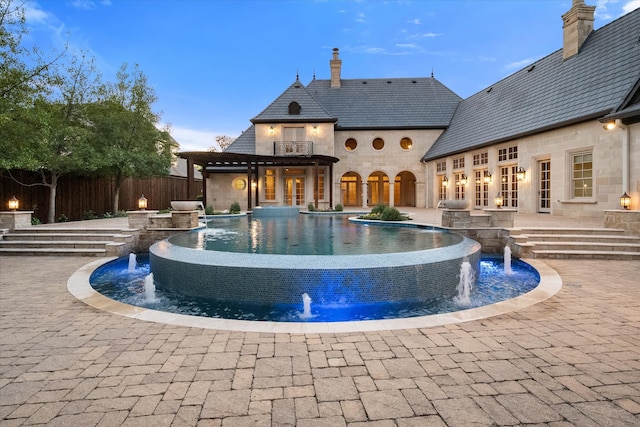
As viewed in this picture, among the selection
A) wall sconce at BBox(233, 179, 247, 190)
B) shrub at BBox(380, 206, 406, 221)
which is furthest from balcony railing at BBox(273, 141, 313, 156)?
shrub at BBox(380, 206, 406, 221)

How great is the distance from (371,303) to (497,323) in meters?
1.91

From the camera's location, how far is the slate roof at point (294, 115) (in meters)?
22.9

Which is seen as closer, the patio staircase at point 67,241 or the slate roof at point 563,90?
the patio staircase at point 67,241

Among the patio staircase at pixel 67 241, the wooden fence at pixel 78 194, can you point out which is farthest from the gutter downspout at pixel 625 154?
the wooden fence at pixel 78 194

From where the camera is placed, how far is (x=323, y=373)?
2789mm

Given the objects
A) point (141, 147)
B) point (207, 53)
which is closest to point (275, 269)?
point (141, 147)

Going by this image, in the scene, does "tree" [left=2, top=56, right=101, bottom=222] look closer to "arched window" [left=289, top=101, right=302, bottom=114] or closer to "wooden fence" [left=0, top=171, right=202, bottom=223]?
"wooden fence" [left=0, top=171, right=202, bottom=223]

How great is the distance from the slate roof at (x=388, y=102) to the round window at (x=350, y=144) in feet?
3.48

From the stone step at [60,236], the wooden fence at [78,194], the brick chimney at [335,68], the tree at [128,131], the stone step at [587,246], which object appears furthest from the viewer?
the brick chimney at [335,68]

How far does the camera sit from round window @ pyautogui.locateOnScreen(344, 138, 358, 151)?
2511 cm

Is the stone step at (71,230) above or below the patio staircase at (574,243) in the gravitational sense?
above

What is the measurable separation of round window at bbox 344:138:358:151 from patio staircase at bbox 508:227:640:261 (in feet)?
55.5

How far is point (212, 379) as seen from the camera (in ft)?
8.83

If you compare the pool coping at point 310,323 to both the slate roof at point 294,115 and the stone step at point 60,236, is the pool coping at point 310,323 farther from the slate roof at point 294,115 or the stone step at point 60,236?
the slate roof at point 294,115
